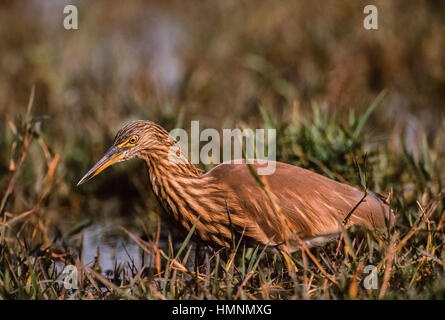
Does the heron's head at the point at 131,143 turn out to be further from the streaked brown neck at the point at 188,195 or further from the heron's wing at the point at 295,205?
the heron's wing at the point at 295,205

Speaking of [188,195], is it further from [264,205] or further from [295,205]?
[295,205]

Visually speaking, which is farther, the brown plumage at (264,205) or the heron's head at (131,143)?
the heron's head at (131,143)

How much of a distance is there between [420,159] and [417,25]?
3.55m

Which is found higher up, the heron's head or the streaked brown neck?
the heron's head

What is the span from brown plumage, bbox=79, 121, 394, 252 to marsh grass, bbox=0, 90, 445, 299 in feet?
0.30

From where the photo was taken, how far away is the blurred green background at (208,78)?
205 inches

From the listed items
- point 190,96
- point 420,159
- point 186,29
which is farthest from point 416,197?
point 186,29

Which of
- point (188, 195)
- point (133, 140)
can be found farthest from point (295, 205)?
point (133, 140)

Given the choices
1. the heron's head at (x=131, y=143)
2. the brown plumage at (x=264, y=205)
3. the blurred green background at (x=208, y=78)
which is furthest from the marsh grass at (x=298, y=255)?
the heron's head at (x=131, y=143)

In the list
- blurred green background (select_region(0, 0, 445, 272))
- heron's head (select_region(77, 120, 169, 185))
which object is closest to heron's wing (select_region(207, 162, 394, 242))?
heron's head (select_region(77, 120, 169, 185))

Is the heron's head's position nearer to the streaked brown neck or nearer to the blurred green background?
the streaked brown neck

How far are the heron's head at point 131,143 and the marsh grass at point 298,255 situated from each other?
0.38 metres

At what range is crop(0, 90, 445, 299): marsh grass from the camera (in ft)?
10.1

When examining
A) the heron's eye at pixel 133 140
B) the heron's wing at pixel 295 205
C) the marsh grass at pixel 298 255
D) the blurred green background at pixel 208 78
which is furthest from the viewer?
the blurred green background at pixel 208 78
